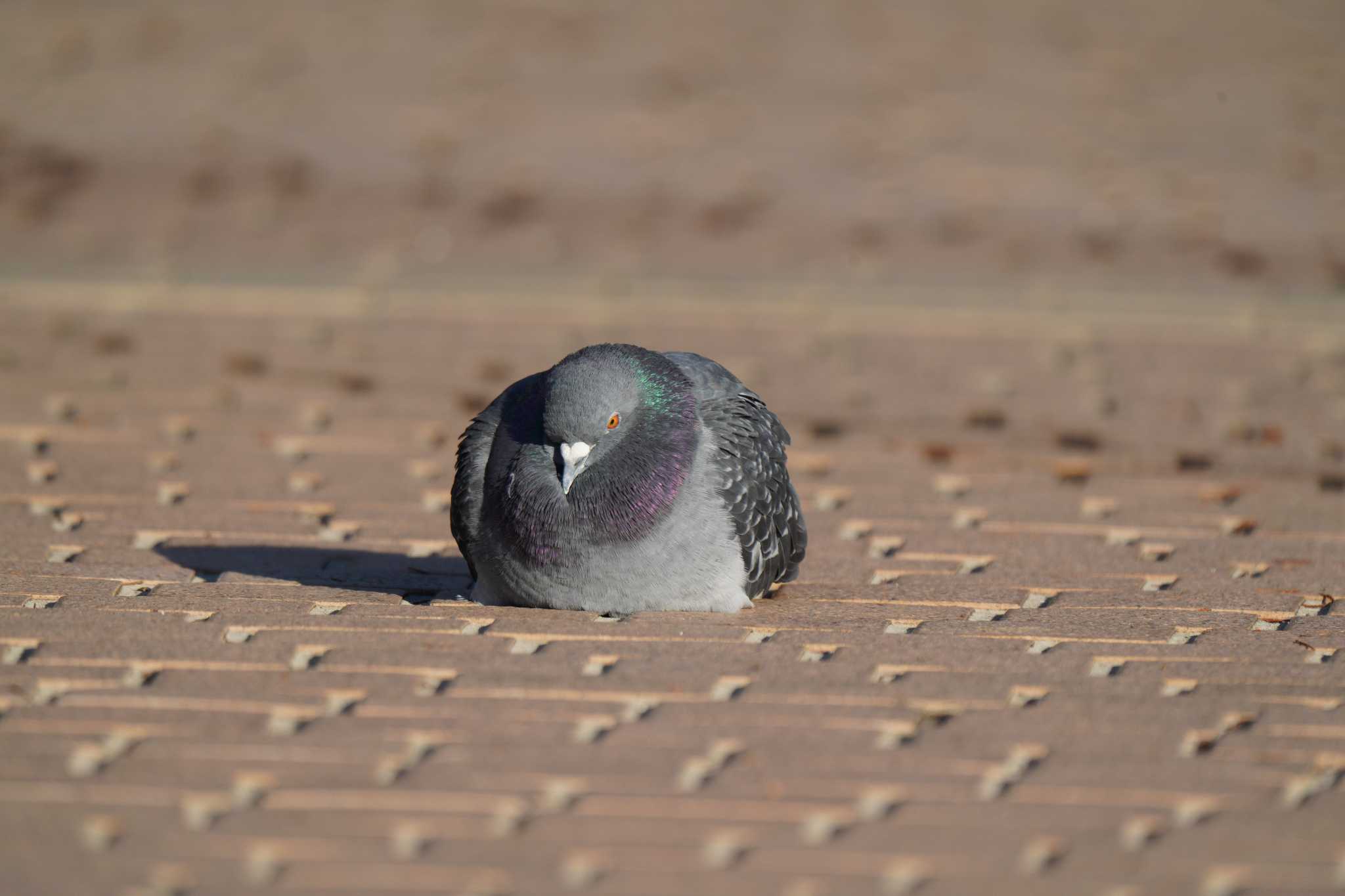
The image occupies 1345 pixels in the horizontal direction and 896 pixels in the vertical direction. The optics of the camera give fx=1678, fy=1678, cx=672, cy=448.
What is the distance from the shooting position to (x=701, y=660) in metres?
4.13

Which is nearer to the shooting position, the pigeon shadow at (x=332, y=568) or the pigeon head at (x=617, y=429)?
the pigeon head at (x=617, y=429)

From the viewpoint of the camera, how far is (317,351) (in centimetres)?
816

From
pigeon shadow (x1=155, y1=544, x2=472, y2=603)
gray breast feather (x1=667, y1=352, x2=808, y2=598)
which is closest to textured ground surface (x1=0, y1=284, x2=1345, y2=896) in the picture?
pigeon shadow (x1=155, y1=544, x2=472, y2=603)

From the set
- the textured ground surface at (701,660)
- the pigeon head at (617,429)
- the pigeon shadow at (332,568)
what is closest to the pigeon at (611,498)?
the pigeon head at (617,429)

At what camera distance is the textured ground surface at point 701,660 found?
3.12 metres

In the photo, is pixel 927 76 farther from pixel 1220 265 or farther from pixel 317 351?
pixel 317 351

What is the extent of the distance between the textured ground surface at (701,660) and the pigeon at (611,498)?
114mm

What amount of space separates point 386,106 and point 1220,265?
20.1ft

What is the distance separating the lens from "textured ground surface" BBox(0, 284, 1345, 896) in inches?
123

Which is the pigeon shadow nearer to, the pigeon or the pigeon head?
the pigeon

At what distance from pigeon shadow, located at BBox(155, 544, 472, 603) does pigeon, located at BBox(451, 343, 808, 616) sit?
30 cm

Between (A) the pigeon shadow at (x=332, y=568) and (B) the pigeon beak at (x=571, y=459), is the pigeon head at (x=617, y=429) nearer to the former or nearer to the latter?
(B) the pigeon beak at (x=571, y=459)

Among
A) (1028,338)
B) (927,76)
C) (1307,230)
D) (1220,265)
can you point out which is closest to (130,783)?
(1028,338)

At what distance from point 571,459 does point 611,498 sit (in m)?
0.18
